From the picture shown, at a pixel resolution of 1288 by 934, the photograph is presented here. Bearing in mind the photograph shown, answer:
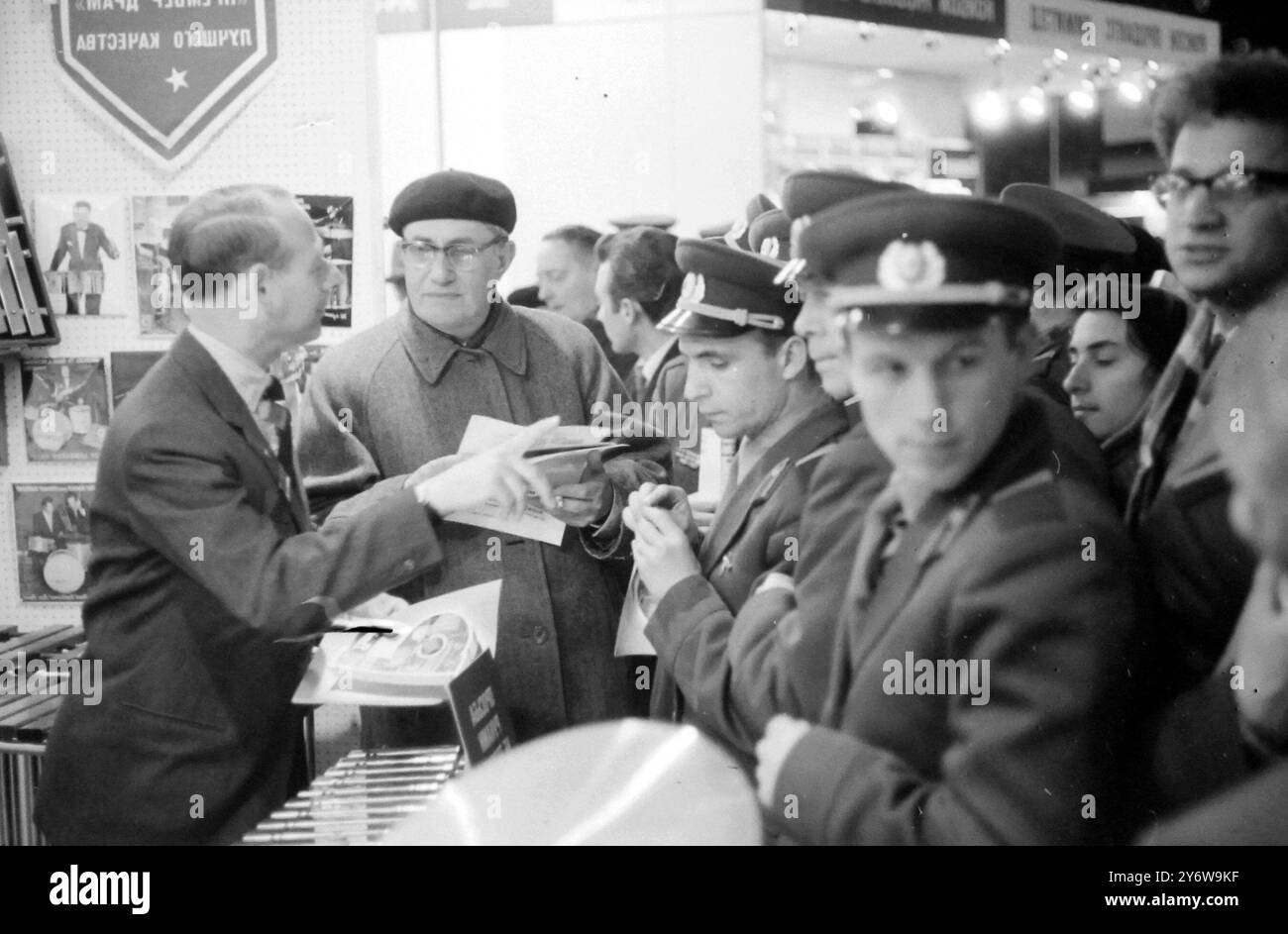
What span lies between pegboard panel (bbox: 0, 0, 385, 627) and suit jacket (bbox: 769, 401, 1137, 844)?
127 centimetres

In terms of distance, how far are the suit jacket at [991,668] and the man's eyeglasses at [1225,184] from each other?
1.66 ft

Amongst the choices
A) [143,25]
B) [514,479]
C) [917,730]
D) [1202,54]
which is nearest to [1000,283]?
[1202,54]

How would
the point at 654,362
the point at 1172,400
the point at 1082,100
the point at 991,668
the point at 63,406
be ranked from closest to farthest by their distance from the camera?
the point at 991,668, the point at 1172,400, the point at 1082,100, the point at 654,362, the point at 63,406

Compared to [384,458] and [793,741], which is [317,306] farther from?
[793,741]

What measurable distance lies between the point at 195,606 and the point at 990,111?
6.41ft

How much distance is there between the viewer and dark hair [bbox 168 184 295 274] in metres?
2.54

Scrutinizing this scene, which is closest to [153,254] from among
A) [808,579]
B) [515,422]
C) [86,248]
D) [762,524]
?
[86,248]

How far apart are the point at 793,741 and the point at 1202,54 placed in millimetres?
1571

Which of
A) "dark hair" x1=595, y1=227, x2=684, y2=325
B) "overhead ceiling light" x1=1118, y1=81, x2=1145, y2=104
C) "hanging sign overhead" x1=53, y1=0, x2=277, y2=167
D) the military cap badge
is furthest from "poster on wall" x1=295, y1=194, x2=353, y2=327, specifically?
"overhead ceiling light" x1=1118, y1=81, x2=1145, y2=104

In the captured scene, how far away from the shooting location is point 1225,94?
89.5 inches

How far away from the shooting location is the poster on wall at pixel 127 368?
2641 millimetres

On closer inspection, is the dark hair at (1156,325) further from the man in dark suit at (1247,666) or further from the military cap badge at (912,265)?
the military cap badge at (912,265)

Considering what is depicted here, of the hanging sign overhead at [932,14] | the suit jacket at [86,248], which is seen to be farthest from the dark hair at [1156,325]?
the suit jacket at [86,248]

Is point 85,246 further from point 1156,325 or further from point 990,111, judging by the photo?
point 1156,325
